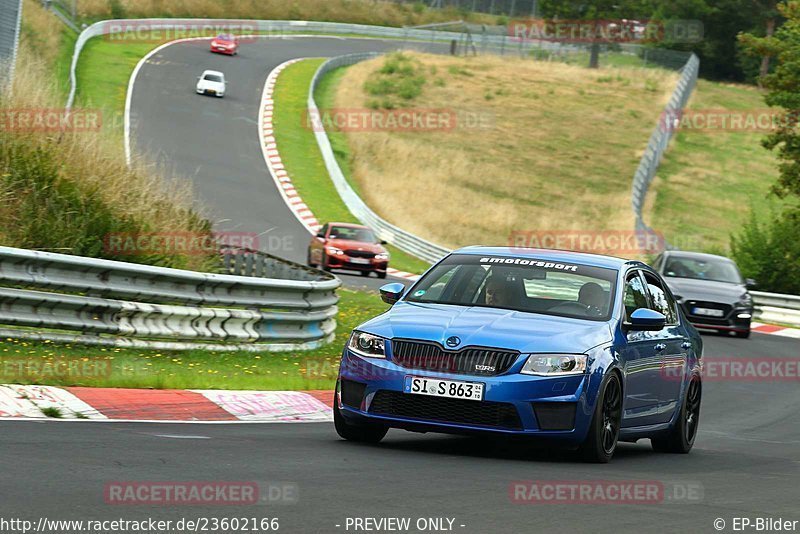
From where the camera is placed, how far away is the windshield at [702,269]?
26.0m

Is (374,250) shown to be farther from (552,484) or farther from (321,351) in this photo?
(552,484)

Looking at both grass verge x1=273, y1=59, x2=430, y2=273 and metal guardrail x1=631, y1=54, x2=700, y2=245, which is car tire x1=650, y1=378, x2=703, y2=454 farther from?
metal guardrail x1=631, y1=54, x2=700, y2=245

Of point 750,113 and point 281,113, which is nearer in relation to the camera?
point 281,113

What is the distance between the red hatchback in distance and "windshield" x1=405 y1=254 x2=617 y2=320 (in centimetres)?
2109

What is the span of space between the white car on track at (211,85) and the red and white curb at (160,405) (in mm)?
42924

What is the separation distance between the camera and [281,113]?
178 feet

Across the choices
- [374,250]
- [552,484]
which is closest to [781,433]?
[552,484]

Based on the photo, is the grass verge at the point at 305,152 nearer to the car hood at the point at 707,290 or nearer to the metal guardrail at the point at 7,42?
the car hood at the point at 707,290

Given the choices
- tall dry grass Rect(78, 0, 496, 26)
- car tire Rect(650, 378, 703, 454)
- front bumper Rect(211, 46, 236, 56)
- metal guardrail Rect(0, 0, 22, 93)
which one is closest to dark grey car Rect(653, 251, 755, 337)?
metal guardrail Rect(0, 0, 22, 93)

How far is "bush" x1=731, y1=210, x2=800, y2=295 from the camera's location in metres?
35.0

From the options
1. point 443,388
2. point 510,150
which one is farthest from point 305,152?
point 443,388

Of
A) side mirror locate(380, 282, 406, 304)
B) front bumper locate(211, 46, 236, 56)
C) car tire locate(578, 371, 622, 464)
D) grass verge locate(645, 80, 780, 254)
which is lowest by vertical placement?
grass verge locate(645, 80, 780, 254)

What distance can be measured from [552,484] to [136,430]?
10.1 ft

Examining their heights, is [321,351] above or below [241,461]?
below
